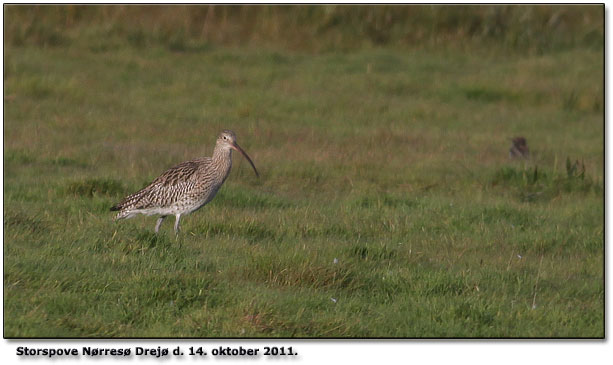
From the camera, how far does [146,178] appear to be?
44.1 feet

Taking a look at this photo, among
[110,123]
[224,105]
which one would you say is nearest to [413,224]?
[110,123]

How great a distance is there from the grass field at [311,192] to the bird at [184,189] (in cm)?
29

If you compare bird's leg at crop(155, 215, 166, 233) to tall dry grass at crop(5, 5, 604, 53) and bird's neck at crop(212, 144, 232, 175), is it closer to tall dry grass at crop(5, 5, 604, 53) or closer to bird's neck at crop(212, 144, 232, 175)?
bird's neck at crop(212, 144, 232, 175)

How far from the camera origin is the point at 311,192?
13891mm

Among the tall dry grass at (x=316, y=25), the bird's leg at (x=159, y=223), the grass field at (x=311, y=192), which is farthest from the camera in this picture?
the tall dry grass at (x=316, y=25)

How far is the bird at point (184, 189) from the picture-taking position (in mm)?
10742

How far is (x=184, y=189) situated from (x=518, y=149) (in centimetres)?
803

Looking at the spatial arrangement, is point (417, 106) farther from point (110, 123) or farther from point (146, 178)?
point (146, 178)

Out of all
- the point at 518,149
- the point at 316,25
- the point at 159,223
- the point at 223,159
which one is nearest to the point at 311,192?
the point at 223,159

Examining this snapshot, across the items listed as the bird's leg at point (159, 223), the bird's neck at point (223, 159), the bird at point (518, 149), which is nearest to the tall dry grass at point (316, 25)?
the bird at point (518, 149)

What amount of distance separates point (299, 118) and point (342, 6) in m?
7.25

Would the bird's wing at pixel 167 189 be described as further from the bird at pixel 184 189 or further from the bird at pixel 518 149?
the bird at pixel 518 149

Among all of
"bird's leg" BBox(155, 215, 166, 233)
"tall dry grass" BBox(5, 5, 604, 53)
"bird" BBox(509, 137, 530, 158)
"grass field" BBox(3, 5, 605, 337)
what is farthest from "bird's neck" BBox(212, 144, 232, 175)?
"tall dry grass" BBox(5, 5, 604, 53)

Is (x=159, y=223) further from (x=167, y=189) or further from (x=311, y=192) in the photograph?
(x=311, y=192)
